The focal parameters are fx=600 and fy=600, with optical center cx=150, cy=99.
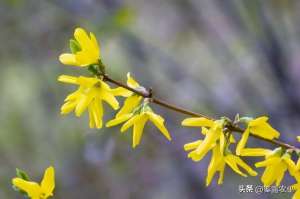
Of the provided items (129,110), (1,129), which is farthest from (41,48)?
(129,110)

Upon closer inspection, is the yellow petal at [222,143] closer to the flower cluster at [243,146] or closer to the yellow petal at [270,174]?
the flower cluster at [243,146]

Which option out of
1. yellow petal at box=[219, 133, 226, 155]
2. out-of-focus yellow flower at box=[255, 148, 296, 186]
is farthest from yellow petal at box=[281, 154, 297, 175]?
yellow petal at box=[219, 133, 226, 155]

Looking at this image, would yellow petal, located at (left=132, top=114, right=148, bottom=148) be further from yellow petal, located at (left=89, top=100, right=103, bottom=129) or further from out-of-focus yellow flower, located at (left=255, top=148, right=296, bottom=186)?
out-of-focus yellow flower, located at (left=255, top=148, right=296, bottom=186)

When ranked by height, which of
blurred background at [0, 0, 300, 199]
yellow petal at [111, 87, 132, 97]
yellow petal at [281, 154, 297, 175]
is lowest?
yellow petal at [281, 154, 297, 175]

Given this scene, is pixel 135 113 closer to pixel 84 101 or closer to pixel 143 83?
pixel 84 101

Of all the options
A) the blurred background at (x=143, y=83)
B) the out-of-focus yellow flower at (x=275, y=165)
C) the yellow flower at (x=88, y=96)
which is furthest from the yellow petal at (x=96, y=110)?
the blurred background at (x=143, y=83)

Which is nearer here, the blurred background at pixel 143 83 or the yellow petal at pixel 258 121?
the yellow petal at pixel 258 121
